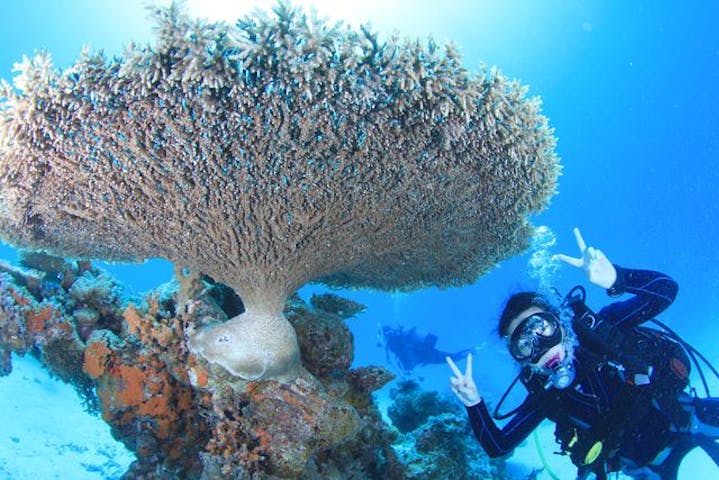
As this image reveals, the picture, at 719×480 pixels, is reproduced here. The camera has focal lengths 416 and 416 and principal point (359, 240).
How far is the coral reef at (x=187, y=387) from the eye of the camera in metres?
3.96

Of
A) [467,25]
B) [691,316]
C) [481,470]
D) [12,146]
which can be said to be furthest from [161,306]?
[467,25]

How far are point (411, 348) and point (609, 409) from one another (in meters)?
17.0

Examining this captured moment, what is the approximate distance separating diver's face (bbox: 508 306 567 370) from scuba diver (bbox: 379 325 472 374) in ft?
54.1

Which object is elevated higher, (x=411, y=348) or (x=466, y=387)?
(x=411, y=348)

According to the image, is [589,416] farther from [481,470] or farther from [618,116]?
[618,116]

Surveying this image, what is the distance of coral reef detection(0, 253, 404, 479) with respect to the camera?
3.96 m

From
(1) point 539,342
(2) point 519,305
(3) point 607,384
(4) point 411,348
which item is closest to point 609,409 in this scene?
(3) point 607,384

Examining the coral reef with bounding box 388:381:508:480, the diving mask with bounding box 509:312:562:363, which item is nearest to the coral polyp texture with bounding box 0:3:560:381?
the diving mask with bounding box 509:312:562:363

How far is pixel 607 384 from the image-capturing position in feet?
15.4

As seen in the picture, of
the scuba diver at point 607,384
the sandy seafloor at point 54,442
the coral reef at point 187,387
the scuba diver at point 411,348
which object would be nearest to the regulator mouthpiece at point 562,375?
the scuba diver at point 607,384

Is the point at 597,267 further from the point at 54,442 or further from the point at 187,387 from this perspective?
the point at 54,442

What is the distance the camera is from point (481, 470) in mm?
7766

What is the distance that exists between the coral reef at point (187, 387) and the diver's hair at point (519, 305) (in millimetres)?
1662

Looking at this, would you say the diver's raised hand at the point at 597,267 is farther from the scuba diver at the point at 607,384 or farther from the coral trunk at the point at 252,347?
the coral trunk at the point at 252,347
